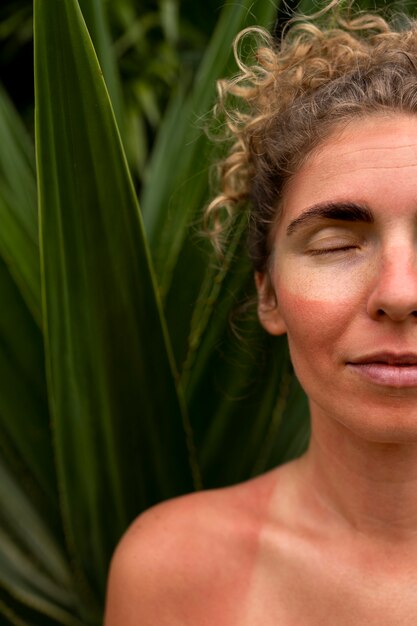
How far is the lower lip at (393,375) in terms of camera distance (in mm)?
1185

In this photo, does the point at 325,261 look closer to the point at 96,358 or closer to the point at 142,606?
the point at 96,358

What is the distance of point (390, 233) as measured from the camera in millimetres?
1218

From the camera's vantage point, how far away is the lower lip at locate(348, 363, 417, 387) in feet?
3.89

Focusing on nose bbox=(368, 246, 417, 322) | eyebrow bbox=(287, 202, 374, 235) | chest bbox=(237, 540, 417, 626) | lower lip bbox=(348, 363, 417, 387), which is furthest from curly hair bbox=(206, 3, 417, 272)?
chest bbox=(237, 540, 417, 626)

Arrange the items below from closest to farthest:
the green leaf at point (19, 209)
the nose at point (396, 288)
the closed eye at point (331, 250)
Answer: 1. the nose at point (396, 288)
2. the closed eye at point (331, 250)
3. the green leaf at point (19, 209)

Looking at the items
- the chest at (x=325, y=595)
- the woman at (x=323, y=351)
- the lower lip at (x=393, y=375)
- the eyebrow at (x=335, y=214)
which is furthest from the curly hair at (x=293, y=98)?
the chest at (x=325, y=595)

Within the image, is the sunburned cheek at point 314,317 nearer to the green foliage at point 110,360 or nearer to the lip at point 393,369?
the lip at point 393,369

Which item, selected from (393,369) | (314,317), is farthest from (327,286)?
(393,369)

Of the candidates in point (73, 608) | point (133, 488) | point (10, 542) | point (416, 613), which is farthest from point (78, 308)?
point (416, 613)

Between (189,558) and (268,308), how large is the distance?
0.41m

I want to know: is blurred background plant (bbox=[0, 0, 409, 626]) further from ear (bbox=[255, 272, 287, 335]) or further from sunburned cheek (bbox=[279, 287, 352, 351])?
sunburned cheek (bbox=[279, 287, 352, 351])

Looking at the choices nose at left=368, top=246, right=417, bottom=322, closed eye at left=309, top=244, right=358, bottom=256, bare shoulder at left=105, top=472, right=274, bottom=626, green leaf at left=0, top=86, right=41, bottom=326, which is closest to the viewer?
nose at left=368, top=246, right=417, bottom=322

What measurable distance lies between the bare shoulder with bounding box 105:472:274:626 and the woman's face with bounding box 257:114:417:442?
280mm

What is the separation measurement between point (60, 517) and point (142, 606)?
0.28m
